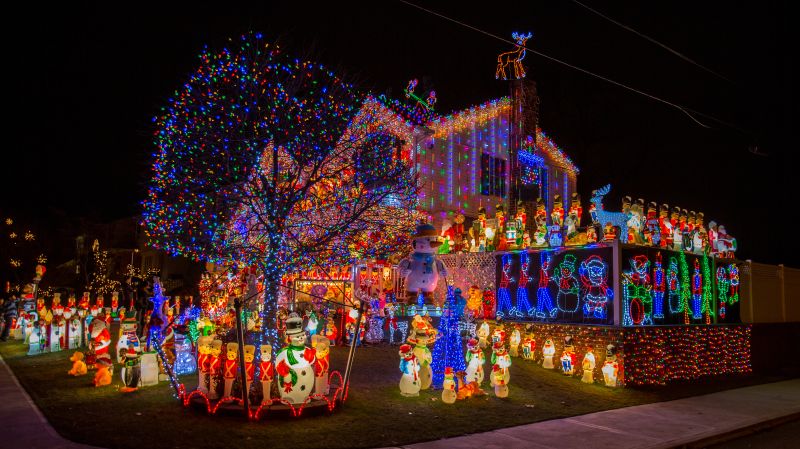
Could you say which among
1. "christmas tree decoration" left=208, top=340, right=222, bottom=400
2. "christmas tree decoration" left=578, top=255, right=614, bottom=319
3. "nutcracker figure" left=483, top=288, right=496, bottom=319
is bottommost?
"christmas tree decoration" left=208, top=340, right=222, bottom=400

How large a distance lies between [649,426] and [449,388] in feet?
9.90

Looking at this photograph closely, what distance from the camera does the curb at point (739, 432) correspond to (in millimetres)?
7592

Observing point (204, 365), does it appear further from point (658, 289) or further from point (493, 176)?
point (493, 176)

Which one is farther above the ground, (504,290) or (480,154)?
(480,154)

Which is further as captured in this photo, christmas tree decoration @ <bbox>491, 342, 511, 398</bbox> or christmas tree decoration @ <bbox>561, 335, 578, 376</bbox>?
christmas tree decoration @ <bbox>561, 335, 578, 376</bbox>

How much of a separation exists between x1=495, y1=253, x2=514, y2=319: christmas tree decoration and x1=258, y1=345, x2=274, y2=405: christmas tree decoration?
24.5 feet

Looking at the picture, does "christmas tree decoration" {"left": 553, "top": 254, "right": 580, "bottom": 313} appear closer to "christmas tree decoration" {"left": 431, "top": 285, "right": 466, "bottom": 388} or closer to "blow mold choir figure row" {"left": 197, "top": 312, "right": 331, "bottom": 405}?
"christmas tree decoration" {"left": 431, "top": 285, "right": 466, "bottom": 388}

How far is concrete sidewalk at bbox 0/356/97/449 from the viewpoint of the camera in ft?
20.8

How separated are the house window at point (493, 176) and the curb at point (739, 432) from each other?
1421cm

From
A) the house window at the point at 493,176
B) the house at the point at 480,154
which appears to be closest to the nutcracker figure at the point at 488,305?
the house at the point at 480,154

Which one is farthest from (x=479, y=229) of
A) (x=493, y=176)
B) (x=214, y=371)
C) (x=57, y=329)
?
(x=57, y=329)

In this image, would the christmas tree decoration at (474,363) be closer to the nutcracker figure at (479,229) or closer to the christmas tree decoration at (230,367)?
the christmas tree decoration at (230,367)

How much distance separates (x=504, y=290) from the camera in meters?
14.1

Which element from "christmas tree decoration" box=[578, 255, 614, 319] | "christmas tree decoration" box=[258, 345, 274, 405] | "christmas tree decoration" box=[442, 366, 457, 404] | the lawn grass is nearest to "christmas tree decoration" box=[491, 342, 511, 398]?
the lawn grass
